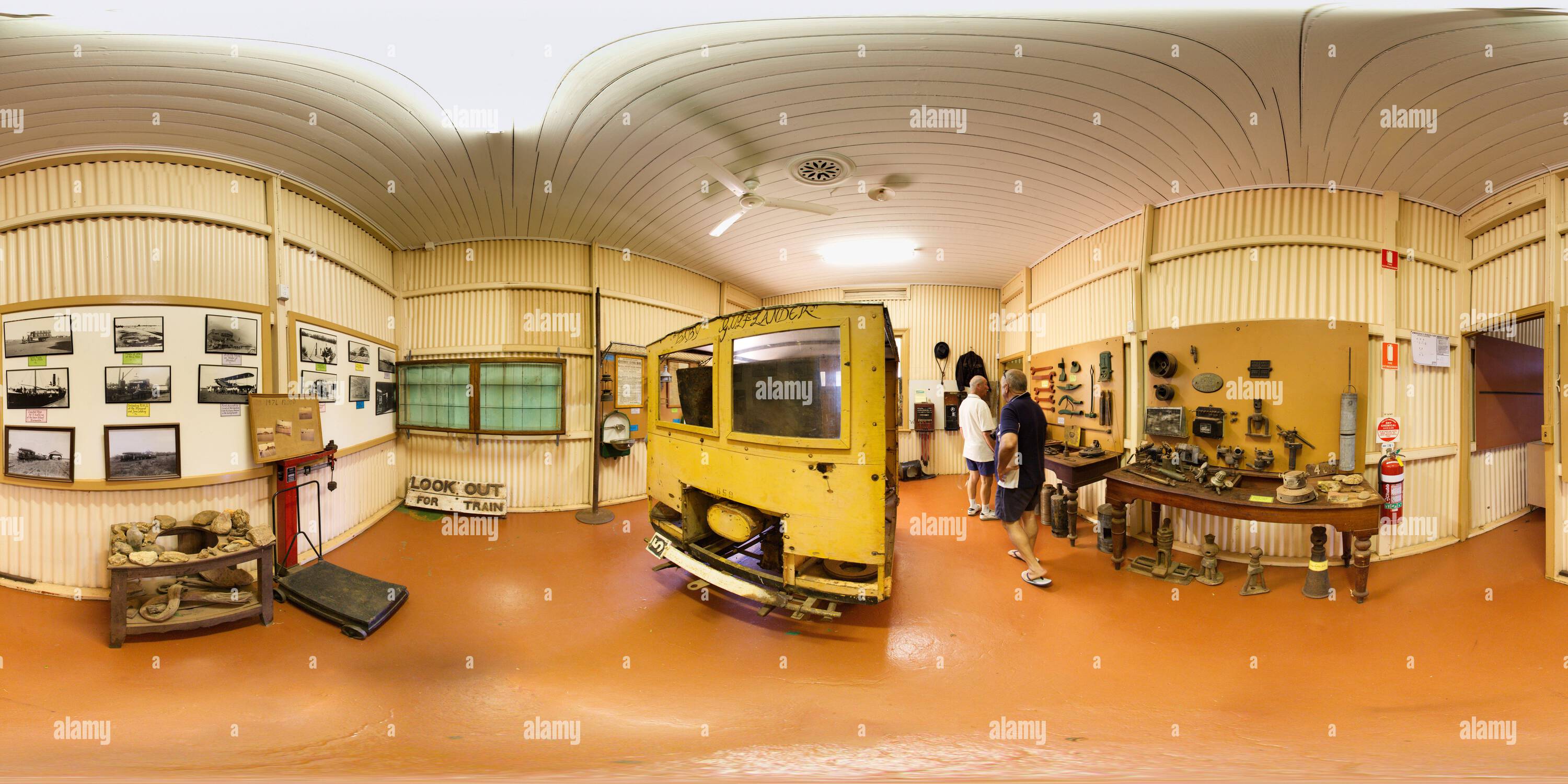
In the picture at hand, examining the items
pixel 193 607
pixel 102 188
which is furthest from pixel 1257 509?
pixel 102 188

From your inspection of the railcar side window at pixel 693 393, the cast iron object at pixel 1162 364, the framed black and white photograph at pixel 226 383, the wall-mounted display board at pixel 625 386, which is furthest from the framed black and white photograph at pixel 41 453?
the cast iron object at pixel 1162 364

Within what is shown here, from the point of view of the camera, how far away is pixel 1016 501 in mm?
4148

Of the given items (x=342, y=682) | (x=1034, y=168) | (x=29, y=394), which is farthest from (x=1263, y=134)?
(x=29, y=394)

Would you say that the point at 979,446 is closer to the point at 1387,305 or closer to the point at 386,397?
the point at 1387,305

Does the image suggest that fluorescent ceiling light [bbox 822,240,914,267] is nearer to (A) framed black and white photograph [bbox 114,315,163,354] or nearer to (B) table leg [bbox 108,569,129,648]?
(A) framed black and white photograph [bbox 114,315,163,354]

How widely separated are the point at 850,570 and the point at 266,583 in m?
4.54

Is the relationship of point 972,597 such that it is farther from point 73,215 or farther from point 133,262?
point 73,215

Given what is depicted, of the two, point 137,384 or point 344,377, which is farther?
point 344,377

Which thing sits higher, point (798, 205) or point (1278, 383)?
point (798, 205)

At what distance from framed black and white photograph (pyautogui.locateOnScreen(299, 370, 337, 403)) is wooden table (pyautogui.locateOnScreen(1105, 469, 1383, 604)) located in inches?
321

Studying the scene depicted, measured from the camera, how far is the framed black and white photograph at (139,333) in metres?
3.74

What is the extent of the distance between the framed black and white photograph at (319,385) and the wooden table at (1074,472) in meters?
8.06

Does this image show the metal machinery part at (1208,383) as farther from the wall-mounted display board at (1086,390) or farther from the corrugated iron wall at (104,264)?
the corrugated iron wall at (104,264)

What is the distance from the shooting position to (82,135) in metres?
3.64
